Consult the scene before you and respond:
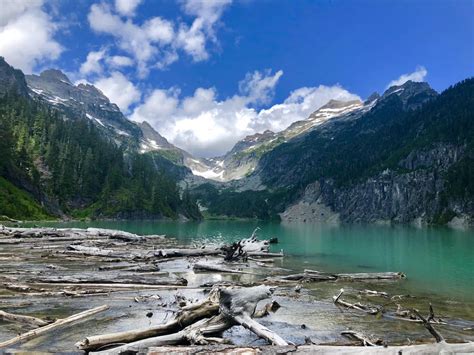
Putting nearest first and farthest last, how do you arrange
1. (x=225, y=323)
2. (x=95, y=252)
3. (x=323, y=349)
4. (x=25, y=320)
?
(x=323, y=349)
(x=225, y=323)
(x=25, y=320)
(x=95, y=252)

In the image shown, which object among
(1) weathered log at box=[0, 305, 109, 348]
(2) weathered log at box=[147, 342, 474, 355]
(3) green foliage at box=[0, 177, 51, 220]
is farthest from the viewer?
(3) green foliage at box=[0, 177, 51, 220]

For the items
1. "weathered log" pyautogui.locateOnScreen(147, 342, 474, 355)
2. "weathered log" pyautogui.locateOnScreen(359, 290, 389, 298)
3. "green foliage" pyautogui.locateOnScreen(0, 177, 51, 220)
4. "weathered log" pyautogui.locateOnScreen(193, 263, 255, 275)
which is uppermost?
"green foliage" pyautogui.locateOnScreen(0, 177, 51, 220)

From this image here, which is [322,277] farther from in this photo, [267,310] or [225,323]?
[225,323]

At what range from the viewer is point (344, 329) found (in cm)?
1866

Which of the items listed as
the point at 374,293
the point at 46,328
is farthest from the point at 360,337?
the point at 374,293

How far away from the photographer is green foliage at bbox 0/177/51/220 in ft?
376

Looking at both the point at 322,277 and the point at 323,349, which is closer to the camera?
the point at 323,349

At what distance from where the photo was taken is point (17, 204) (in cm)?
12125

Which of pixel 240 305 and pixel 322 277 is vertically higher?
pixel 240 305

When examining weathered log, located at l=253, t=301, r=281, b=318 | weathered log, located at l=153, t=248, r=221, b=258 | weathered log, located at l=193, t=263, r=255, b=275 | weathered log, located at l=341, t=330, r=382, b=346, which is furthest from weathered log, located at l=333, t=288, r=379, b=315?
weathered log, located at l=153, t=248, r=221, b=258

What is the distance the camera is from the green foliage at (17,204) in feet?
376

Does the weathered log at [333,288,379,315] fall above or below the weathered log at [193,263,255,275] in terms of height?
below

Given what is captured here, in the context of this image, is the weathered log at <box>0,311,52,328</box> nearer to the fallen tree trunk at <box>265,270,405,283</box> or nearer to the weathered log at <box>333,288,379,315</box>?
the weathered log at <box>333,288,379,315</box>

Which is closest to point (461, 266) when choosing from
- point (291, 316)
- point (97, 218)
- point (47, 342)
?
point (291, 316)
